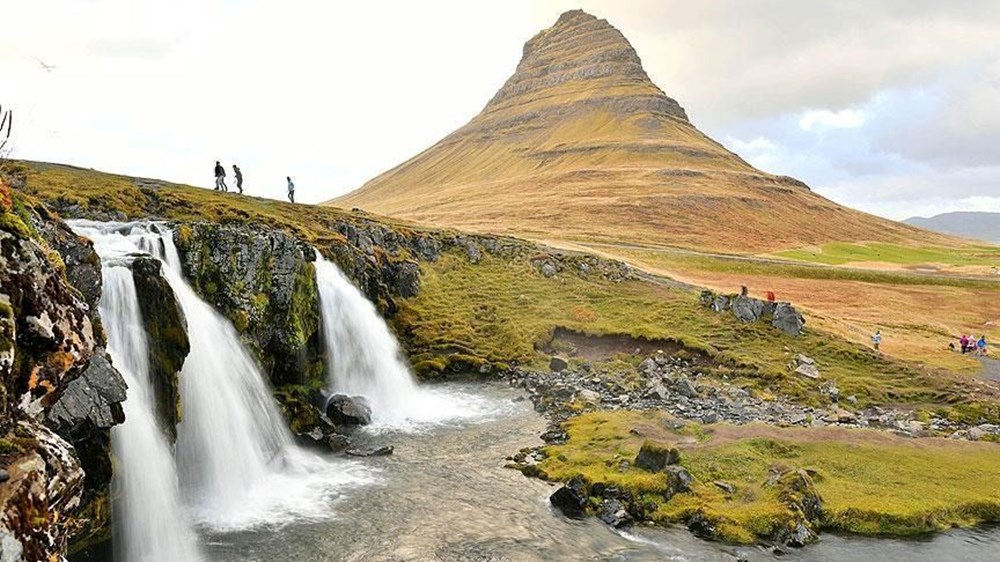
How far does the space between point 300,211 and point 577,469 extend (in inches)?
1639

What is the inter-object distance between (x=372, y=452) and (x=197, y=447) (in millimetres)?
8032

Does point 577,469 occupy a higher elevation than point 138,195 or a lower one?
lower

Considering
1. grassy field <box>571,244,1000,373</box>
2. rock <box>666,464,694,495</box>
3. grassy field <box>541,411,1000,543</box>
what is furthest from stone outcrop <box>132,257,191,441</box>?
grassy field <box>571,244,1000,373</box>

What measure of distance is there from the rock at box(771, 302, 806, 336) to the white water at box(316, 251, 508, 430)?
26836mm

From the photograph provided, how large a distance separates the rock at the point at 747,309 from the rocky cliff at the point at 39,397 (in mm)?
48395

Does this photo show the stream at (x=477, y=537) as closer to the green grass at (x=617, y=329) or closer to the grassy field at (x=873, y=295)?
the green grass at (x=617, y=329)

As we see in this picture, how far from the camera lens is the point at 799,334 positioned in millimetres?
52312

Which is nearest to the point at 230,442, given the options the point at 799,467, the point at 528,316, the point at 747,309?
the point at 799,467

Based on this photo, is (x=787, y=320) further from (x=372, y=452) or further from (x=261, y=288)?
(x=261, y=288)

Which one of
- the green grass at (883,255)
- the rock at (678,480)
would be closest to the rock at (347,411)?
the rock at (678,480)

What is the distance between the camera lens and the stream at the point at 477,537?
69.5ft

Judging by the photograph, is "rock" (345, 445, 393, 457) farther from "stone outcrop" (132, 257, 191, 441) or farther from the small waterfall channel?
A: "stone outcrop" (132, 257, 191, 441)

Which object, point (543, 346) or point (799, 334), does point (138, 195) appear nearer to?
point (543, 346)

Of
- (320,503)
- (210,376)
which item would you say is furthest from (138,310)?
(320,503)
